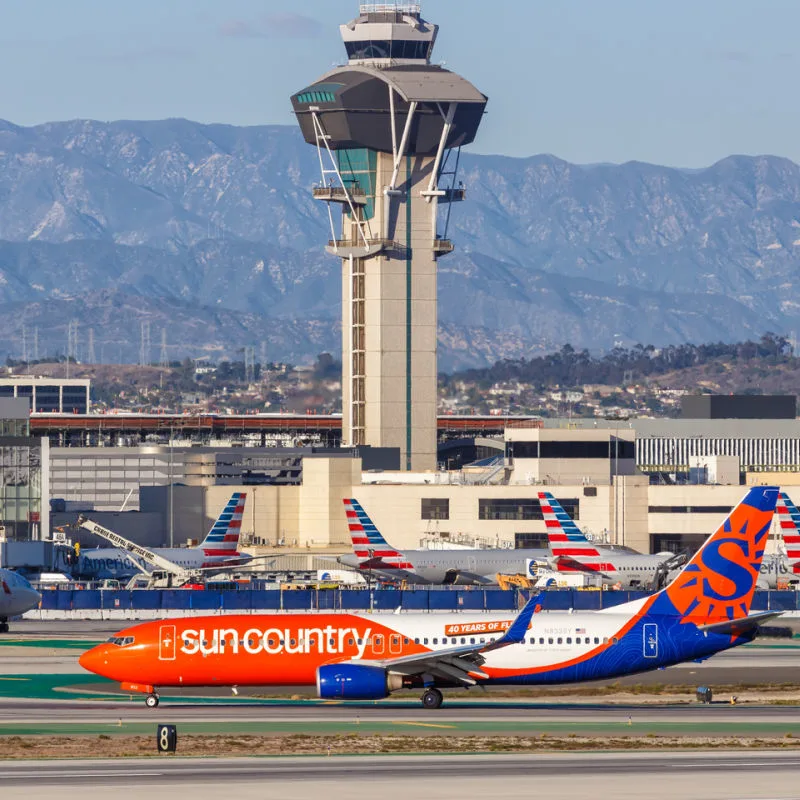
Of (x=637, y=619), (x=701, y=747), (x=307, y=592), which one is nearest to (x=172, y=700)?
(x=637, y=619)

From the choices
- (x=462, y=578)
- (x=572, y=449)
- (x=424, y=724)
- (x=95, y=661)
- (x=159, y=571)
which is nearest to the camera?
(x=424, y=724)

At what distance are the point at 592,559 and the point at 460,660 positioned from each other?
2988 inches

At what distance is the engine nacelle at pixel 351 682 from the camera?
66250 mm

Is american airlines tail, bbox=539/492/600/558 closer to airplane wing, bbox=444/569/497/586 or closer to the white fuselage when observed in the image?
airplane wing, bbox=444/569/497/586

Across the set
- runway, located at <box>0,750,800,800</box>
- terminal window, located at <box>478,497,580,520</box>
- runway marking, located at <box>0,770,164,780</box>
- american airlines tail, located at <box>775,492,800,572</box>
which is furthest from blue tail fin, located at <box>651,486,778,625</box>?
terminal window, located at <box>478,497,580,520</box>

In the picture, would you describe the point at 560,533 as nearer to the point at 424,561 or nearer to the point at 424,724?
the point at 424,561

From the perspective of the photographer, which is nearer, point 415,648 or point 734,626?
point 415,648

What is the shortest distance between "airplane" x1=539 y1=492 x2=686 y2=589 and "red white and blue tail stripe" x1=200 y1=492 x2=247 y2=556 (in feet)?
94.7

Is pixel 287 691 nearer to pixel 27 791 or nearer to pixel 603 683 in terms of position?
pixel 603 683

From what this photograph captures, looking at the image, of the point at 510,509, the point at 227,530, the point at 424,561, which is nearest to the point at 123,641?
the point at 424,561

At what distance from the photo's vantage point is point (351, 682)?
6625cm

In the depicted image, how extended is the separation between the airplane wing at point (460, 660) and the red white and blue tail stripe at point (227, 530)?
92.2m

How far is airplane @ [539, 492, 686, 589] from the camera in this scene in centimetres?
14000

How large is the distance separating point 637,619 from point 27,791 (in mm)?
26378
